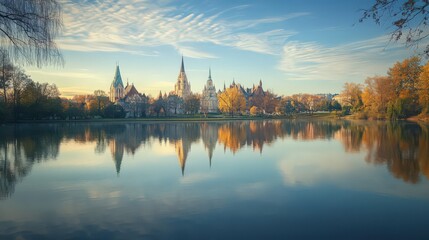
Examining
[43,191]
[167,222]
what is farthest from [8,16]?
[167,222]

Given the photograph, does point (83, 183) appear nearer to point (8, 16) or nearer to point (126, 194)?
point (126, 194)

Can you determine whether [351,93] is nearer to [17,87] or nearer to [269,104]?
[269,104]

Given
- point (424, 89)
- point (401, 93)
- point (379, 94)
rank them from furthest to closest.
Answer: point (379, 94) < point (401, 93) < point (424, 89)

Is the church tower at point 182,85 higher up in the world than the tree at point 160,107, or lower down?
higher up

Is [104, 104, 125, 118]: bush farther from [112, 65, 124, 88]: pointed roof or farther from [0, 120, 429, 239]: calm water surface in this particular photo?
[112, 65, 124, 88]: pointed roof

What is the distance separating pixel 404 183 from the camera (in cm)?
→ 1030

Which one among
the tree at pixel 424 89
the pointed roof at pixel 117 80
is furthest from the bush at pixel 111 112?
the pointed roof at pixel 117 80

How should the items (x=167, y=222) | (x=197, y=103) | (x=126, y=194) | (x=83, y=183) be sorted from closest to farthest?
(x=167, y=222), (x=126, y=194), (x=83, y=183), (x=197, y=103)

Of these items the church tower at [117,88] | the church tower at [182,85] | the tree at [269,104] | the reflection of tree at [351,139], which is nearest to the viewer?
the reflection of tree at [351,139]

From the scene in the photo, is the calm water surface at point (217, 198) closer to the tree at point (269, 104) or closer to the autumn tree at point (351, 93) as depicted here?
the autumn tree at point (351, 93)

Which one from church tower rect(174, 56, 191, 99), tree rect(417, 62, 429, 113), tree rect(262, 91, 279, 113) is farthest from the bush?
church tower rect(174, 56, 191, 99)

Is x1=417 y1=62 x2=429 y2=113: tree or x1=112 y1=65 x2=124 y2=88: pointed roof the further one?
x1=112 y1=65 x2=124 y2=88: pointed roof

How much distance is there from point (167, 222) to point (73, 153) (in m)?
13.8

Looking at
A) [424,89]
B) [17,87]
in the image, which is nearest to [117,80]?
[17,87]
